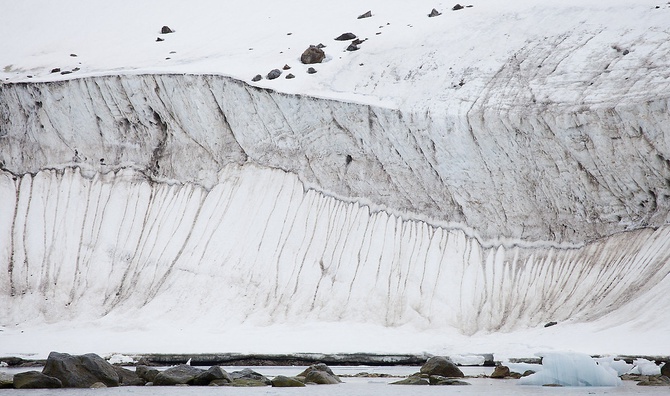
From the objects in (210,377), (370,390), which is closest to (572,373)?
(370,390)

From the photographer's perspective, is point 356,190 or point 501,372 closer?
point 501,372

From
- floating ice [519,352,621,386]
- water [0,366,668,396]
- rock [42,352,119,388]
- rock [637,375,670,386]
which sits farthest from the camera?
floating ice [519,352,621,386]

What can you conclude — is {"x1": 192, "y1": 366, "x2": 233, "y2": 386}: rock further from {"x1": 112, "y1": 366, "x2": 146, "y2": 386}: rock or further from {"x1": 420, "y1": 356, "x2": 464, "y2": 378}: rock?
{"x1": 420, "y1": 356, "x2": 464, "y2": 378}: rock

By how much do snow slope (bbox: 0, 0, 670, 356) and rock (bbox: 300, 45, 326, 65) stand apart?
1.52 ft

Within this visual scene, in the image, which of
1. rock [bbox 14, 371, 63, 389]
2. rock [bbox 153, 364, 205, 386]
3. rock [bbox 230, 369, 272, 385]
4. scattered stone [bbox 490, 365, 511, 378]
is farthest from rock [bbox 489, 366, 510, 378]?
rock [bbox 14, 371, 63, 389]

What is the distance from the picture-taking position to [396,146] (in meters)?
36.0

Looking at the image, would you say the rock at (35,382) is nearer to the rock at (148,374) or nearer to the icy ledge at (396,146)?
the rock at (148,374)

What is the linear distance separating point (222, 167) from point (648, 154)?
1481cm

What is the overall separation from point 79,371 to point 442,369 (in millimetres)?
8152

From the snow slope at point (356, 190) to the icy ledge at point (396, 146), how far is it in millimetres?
70

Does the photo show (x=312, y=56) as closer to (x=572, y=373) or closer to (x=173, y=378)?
(x=173, y=378)

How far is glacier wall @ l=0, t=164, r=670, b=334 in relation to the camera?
32594mm

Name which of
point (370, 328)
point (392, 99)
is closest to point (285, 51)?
point (392, 99)

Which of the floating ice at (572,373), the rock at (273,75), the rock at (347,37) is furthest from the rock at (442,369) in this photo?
the rock at (347,37)
